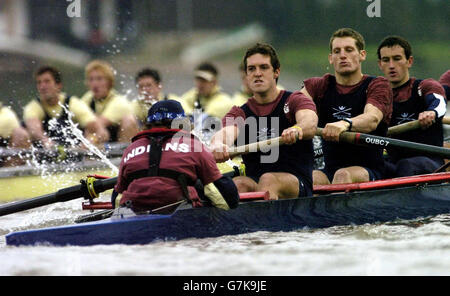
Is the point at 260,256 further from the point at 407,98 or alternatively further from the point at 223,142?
the point at 407,98

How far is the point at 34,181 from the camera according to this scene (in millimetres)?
10359

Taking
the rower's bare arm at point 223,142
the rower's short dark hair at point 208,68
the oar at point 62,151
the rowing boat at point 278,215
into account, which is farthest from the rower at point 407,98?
the rower's short dark hair at point 208,68

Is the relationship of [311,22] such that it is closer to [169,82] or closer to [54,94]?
[169,82]

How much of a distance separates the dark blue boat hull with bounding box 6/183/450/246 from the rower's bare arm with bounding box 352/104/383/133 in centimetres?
51

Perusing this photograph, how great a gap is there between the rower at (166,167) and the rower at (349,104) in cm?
157

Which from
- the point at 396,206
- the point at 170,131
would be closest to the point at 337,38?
the point at 396,206

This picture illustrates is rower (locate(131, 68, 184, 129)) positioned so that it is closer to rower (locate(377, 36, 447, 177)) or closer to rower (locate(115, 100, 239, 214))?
rower (locate(377, 36, 447, 177))

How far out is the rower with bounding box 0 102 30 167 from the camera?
1106 cm

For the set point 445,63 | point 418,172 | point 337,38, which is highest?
point 445,63

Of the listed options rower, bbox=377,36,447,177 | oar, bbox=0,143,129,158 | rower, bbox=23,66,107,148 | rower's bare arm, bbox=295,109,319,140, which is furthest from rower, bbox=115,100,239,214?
rower, bbox=23,66,107,148

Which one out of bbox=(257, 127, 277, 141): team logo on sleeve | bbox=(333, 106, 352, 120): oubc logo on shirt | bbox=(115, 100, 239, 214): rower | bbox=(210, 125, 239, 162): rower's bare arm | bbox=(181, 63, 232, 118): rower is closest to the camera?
bbox=(115, 100, 239, 214): rower

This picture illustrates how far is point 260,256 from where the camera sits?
203 inches

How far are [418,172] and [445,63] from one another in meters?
11.7

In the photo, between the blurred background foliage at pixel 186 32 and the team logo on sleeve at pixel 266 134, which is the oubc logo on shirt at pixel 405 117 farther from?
the blurred background foliage at pixel 186 32
